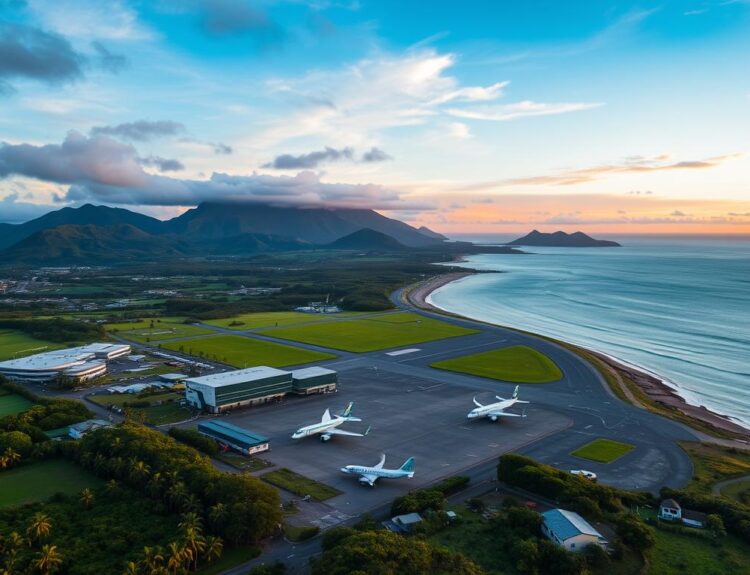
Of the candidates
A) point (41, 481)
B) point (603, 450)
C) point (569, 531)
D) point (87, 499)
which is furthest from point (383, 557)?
point (603, 450)

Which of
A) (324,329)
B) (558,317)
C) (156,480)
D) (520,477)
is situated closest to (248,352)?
(324,329)

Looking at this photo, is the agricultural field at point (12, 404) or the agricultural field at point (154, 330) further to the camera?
the agricultural field at point (154, 330)

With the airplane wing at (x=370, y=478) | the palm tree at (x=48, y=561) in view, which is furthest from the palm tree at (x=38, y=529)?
the airplane wing at (x=370, y=478)

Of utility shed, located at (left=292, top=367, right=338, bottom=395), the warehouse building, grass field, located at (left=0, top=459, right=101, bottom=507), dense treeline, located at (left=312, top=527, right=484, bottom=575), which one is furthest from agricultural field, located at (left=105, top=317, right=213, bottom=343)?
dense treeline, located at (left=312, top=527, right=484, bottom=575)

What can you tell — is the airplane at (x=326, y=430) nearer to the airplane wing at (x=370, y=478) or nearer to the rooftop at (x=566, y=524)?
the airplane wing at (x=370, y=478)

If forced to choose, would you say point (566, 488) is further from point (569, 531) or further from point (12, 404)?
point (12, 404)

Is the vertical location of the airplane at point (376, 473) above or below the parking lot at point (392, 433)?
above

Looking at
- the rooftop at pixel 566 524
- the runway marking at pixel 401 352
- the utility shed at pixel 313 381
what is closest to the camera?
the rooftop at pixel 566 524

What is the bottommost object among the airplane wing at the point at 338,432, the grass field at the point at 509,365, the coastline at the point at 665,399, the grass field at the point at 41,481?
the coastline at the point at 665,399
